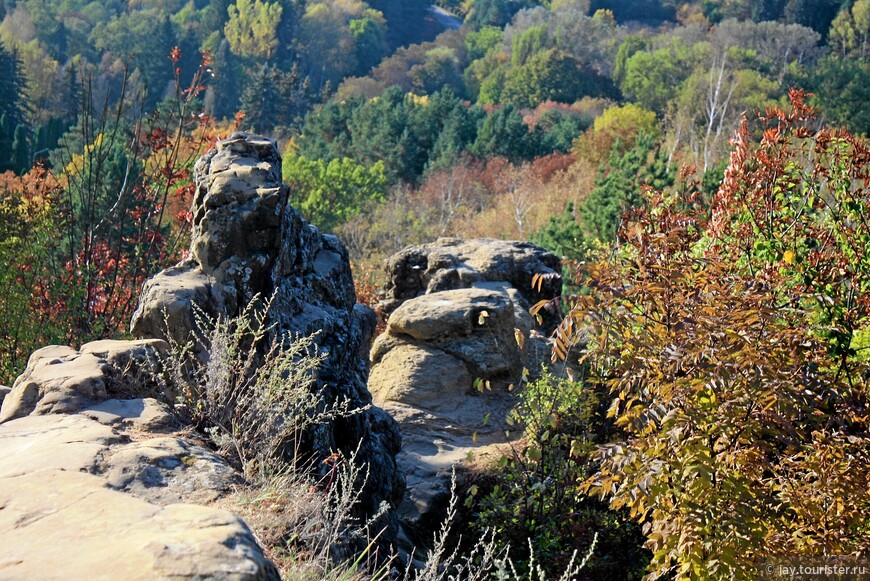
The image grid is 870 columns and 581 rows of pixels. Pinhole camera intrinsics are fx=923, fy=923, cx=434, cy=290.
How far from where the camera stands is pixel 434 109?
3941 cm

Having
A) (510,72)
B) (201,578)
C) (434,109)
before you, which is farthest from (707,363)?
(510,72)

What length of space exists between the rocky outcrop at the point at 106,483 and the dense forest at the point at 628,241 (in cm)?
203

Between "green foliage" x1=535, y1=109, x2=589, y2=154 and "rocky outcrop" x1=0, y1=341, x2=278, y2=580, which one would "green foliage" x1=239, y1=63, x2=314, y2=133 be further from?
"rocky outcrop" x1=0, y1=341, x2=278, y2=580

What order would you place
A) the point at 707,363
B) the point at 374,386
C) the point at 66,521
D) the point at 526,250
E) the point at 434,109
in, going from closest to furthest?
the point at 66,521
the point at 707,363
the point at 374,386
the point at 526,250
the point at 434,109

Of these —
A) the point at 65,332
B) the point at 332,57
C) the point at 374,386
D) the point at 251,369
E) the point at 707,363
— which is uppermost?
the point at 707,363

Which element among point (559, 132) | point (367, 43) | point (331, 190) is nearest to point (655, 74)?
point (559, 132)

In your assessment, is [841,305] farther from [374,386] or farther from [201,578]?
[374,386]

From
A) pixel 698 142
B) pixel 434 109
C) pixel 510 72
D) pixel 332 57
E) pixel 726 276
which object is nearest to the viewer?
pixel 726 276

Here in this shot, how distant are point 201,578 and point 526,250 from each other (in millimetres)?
9832

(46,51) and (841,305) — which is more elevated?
(841,305)

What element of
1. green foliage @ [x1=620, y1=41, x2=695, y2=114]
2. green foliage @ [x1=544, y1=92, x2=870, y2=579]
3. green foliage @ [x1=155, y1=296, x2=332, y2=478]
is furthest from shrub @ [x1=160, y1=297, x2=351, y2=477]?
green foliage @ [x1=620, y1=41, x2=695, y2=114]

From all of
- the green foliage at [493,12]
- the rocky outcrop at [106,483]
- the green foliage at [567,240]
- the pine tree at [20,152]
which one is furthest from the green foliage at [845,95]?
the green foliage at [493,12]

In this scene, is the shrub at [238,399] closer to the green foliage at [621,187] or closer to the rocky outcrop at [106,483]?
the rocky outcrop at [106,483]

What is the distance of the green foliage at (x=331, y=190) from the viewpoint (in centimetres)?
2830
